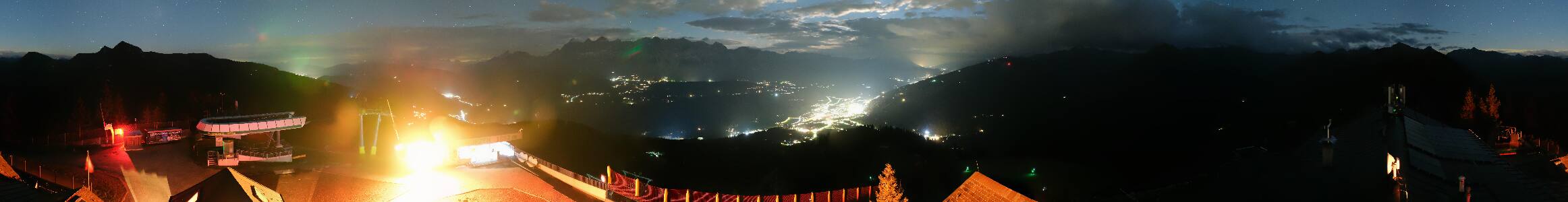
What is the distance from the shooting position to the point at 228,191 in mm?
18172

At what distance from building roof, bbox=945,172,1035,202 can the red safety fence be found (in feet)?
12.8

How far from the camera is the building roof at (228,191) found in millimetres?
17797

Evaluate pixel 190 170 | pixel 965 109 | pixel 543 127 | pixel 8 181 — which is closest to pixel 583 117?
pixel 543 127

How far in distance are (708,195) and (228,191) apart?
38.6 ft

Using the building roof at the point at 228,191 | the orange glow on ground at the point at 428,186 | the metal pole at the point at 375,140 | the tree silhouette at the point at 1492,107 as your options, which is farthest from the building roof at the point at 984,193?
the tree silhouette at the point at 1492,107

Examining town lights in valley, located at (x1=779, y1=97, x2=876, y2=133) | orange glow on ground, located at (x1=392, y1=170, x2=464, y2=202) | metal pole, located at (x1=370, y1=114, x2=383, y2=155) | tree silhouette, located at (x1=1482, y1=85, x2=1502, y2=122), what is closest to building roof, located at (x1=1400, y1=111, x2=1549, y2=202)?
orange glow on ground, located at (x1=392, y1=170, x2=464, y2=202)

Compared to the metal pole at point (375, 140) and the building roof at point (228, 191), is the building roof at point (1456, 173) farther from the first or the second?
the metal pole at point (375, 140)

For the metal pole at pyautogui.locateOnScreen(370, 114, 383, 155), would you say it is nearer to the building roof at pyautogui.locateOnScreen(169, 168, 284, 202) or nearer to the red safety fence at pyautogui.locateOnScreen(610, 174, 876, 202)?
the building roof at pyautogui.locateOnScreen(169, 168, 284, 202)

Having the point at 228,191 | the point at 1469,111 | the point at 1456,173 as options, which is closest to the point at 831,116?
the point at 1469,111

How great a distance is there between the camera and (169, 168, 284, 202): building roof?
17797mm

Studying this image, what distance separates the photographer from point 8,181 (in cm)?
1285

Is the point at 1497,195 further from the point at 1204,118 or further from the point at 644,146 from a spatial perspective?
the point at 1204,118

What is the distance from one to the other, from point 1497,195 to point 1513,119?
3382 centimetres

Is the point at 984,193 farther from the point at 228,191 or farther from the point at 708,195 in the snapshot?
the point at 228,191
